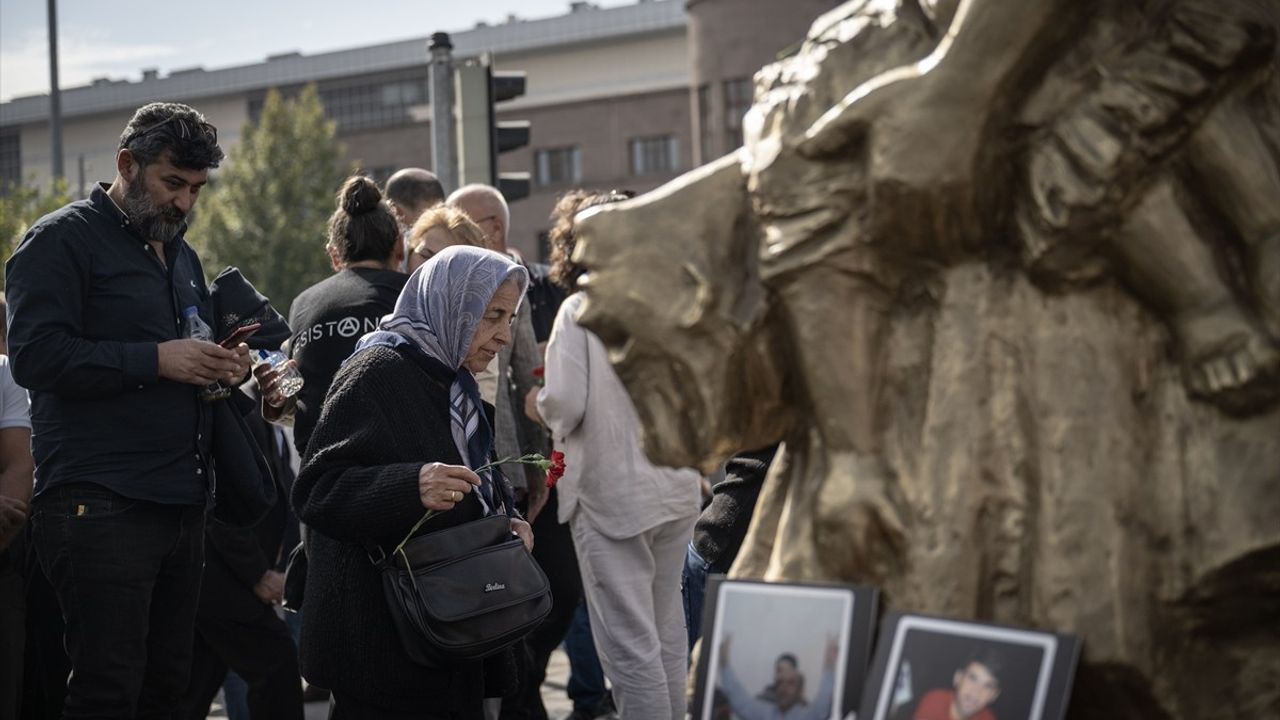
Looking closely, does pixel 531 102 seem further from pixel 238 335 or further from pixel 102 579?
pixel 102 579

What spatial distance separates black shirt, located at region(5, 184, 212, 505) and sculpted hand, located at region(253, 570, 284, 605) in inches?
51.3

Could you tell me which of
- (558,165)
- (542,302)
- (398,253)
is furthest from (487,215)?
(558,165)

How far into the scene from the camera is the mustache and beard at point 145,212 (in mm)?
4500

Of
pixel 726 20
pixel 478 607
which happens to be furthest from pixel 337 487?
pixel 726 20

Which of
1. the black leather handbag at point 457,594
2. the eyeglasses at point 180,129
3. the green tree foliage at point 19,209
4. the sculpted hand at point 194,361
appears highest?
the green tree foliage at point 19,209

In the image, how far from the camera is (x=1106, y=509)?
258 centimetres

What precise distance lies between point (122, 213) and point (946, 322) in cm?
270

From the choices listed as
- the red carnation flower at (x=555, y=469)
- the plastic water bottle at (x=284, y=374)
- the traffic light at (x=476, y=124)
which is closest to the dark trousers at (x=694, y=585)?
the red carnation flower at (x=555, y=469)

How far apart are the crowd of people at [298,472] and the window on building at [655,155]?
4090cm

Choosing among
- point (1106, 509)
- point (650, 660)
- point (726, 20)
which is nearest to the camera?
point (1106, 509)

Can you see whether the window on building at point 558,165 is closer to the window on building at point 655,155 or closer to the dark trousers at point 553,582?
the window on building at point 655,155

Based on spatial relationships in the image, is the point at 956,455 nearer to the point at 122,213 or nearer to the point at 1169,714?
the point at 1169,714

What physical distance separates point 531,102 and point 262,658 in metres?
44.7

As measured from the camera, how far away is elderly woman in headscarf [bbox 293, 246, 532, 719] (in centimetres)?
399
